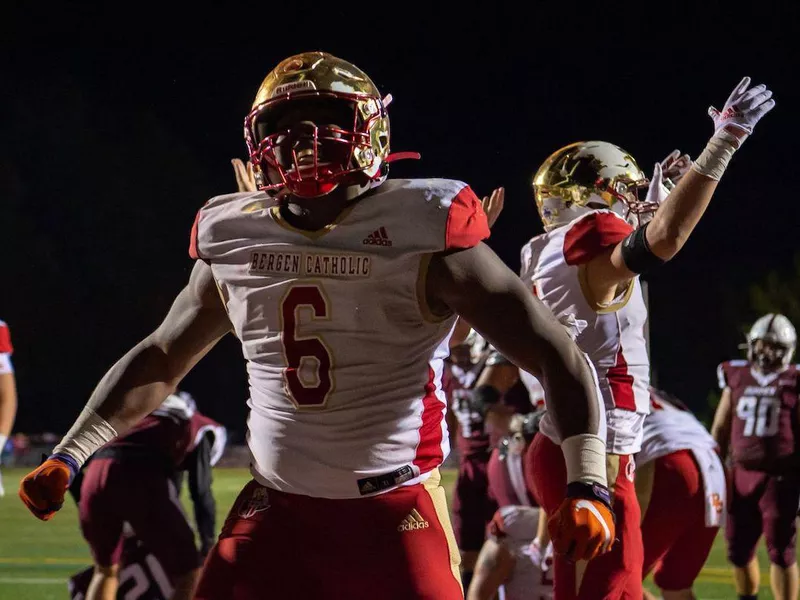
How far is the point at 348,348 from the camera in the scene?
2396mm

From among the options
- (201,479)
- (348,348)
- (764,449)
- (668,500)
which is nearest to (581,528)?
(348,348)

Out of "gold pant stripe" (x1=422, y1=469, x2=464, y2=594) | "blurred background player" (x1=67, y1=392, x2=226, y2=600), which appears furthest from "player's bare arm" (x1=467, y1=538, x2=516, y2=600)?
"gold pant stripe" (x1=422, y1=469, x2=464, y2=594)

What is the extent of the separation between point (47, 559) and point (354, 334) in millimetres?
6961

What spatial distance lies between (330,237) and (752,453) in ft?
18.0

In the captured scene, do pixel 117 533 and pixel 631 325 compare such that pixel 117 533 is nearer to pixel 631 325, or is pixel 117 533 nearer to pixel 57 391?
pixel 631 325

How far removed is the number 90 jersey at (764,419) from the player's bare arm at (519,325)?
17.4ft

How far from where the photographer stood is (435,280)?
2371mm

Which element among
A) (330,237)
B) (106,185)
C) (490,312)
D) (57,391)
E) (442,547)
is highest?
(330,237)

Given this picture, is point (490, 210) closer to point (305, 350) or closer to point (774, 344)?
point (305, 350)

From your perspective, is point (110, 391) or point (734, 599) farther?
point (734, 599)

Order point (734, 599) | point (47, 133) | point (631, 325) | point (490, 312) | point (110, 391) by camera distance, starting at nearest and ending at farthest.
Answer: point (490, 312), point (110, 391), point (631, 325), point (734, 599), point (47, 133)

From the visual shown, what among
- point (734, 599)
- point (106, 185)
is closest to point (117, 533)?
point (734, 599)

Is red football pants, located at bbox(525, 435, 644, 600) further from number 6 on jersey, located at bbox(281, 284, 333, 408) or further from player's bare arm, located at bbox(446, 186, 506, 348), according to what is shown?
number 6 on jersey, located at bbox(281, 284, 333, 408)

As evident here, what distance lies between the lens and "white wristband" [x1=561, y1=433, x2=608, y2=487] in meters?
2.25
